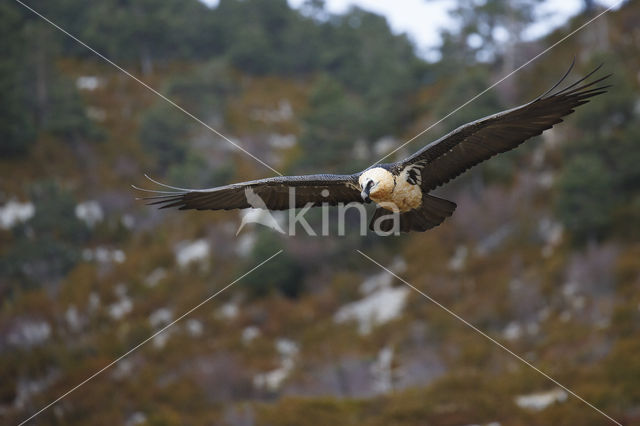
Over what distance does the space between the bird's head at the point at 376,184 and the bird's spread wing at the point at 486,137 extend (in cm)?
24

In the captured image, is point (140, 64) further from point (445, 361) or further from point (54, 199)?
point (445, 361)

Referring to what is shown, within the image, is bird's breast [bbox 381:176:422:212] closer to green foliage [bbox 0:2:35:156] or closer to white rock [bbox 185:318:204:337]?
white rock [bbox 185:318:204:337]

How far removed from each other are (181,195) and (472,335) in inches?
576

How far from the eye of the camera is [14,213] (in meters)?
29.2

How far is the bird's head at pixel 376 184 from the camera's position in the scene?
777 cm

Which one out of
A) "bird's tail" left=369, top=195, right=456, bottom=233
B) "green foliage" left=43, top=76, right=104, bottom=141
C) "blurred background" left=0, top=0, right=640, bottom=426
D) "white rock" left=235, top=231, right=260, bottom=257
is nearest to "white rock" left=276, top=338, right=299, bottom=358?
"blurred background" left=0, top=0, right=640, bottom=426

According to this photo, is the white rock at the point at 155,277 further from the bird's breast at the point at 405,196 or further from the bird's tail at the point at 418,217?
the bird's breast at the point at 405,196

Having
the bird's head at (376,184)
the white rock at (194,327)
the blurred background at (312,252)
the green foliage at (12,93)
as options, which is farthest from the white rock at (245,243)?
the bird's head at (376,184)

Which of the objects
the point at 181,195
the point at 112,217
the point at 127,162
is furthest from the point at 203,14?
the point at 181,195

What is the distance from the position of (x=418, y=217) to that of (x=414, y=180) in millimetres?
509

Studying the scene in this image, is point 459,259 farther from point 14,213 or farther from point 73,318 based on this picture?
point 14,213

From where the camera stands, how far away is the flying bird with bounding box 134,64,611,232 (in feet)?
25.3

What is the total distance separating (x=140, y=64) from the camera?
43.6m

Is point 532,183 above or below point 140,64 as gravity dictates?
below
